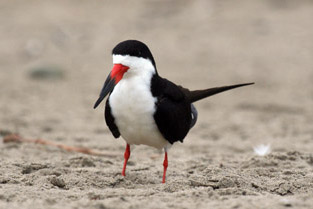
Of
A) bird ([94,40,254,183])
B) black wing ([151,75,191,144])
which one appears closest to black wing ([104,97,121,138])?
bird ([94,40,254,183])

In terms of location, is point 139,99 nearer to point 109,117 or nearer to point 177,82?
point 109,117

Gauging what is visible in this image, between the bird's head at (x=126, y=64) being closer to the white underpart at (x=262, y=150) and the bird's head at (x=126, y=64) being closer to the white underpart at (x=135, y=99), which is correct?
the white underpart at (x=135, y=99)

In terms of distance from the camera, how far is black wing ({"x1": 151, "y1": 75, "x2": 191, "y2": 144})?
409cm

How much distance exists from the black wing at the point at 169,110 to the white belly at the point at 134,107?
47mm

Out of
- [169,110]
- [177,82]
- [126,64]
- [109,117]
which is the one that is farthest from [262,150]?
[177,82]

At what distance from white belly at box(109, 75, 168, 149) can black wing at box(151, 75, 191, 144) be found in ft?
0.16

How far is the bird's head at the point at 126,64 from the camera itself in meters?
3.98

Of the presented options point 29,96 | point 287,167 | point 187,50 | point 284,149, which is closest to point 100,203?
point 287,167

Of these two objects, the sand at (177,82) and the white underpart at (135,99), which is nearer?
the sand at (177,82)

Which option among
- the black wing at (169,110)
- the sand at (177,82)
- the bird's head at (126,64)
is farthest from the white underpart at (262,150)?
the bird's head at (126,64)

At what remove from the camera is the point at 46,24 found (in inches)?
524

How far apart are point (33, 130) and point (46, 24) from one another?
700cm

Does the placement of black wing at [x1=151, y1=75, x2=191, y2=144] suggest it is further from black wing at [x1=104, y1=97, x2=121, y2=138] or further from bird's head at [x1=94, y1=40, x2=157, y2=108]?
black wing at [x1=104, y1=97, x2=121, y2=138]

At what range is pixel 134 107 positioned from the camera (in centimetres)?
401
